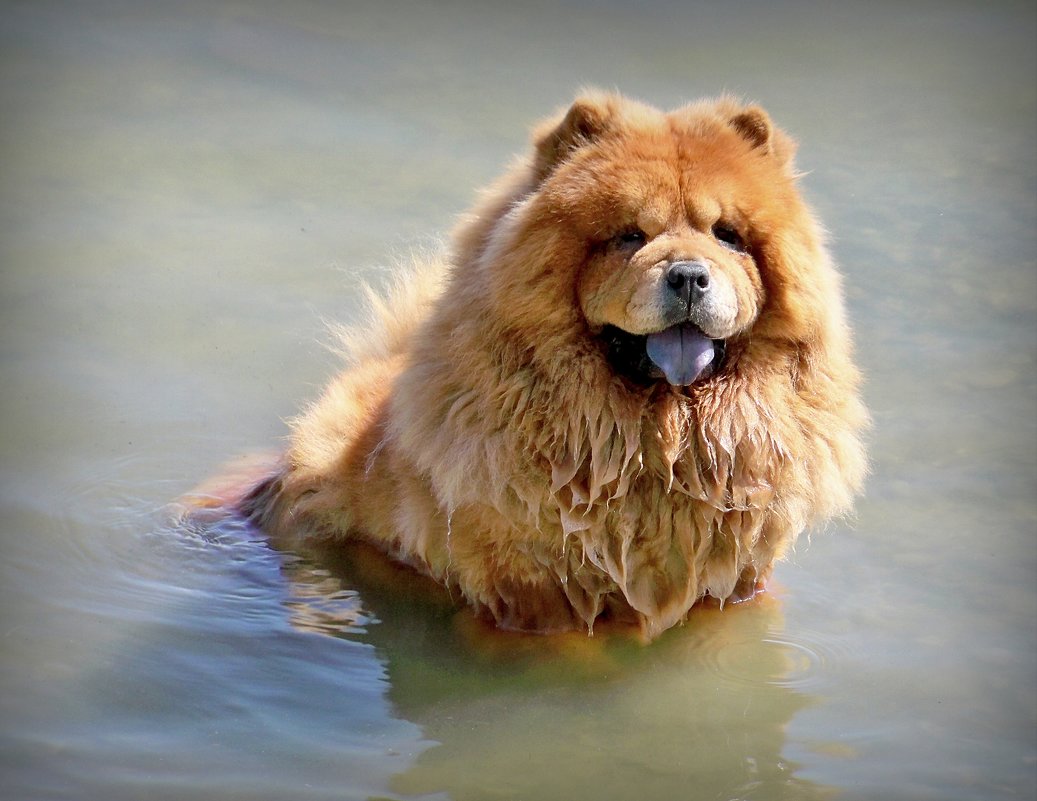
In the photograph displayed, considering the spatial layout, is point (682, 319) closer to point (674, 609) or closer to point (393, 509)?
point (674, 609)

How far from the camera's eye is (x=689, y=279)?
3.38 metres

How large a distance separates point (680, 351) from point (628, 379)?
0.63 feet

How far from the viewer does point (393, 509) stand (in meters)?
4.19

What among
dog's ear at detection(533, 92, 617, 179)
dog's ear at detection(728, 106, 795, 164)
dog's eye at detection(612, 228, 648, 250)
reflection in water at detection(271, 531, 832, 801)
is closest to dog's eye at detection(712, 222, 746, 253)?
dog's eye at detection(612, 228, 648, 250)

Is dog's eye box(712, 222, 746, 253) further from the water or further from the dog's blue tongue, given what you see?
the water

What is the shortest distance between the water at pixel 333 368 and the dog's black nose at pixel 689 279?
113 cm

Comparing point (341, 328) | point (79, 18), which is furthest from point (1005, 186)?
point (79, 18)

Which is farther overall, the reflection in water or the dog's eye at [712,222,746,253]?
the dog's eye at [712,222,746,253]

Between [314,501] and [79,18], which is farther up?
[79,18]

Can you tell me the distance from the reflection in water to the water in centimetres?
1

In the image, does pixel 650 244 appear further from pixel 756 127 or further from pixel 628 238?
pixel 756 127

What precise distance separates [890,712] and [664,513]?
82 cm

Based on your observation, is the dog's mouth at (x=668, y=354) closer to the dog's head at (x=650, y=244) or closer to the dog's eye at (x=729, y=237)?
the dog's head at (x=650, y=244)

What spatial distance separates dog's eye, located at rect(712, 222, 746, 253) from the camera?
3621 millimetres
